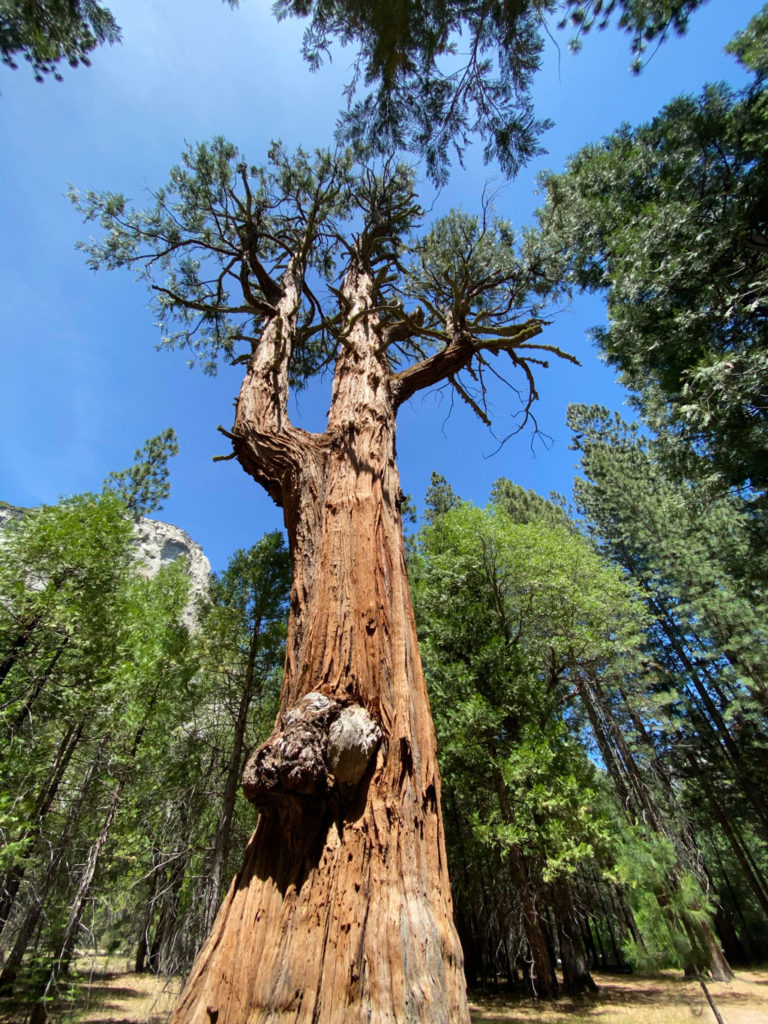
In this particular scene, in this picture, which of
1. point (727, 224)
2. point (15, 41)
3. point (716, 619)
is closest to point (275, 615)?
point (15, 41)

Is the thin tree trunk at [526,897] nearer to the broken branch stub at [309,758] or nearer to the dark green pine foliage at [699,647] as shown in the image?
the dark green pine foliage at [699,647]

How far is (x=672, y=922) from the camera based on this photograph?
707cm

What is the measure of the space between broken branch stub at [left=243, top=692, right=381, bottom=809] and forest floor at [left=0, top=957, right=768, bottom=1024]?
681 cm

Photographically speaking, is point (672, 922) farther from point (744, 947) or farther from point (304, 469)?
point (744, 947)

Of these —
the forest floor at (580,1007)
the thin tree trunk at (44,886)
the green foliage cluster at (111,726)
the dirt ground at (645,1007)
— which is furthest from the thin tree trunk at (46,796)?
the dirt ground at (645,1007)

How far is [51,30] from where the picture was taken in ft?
10.8

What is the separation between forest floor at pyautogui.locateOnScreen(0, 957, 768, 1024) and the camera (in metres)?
7.58

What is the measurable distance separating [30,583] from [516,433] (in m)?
7.49

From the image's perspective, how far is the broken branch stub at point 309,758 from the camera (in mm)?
1607

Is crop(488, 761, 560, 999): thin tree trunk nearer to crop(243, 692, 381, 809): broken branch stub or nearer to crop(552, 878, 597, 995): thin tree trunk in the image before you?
crop(552, 878, 597, 995): thin tree trunk

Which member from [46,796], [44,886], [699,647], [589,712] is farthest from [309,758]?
[699,647]

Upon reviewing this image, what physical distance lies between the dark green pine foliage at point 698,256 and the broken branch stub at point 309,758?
5.66 metres

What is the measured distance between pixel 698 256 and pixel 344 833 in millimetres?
7828

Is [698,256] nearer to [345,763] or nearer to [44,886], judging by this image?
[345,763]
